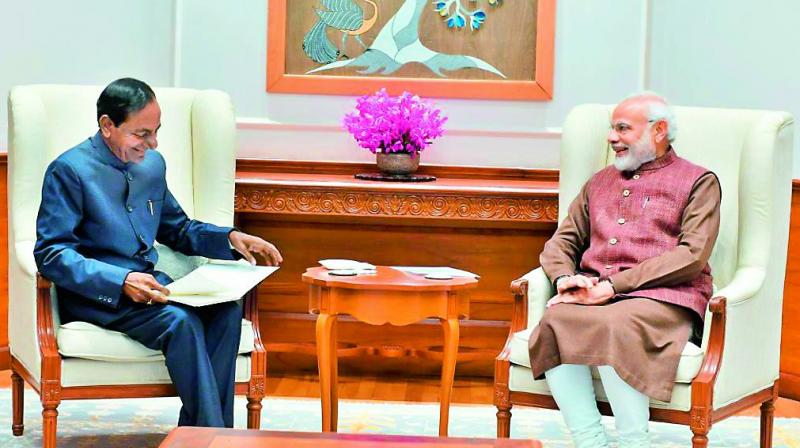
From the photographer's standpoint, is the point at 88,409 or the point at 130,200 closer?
the point at 130,200

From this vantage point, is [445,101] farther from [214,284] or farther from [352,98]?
[214,284]

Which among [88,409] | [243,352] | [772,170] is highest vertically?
[772,170]

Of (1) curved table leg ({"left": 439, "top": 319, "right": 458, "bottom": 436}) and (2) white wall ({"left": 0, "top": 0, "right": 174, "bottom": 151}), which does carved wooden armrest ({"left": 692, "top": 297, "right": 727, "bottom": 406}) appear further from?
(2) white wall ({"left": 0, "top": 0, "right": 174, "bottom": 151})

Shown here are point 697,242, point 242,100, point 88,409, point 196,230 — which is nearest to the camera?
point 697,242

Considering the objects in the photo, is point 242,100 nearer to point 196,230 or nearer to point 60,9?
point 60,9

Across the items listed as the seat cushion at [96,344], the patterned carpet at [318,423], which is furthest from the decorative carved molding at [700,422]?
the seat cushion at [96,344]

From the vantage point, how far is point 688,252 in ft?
13.9

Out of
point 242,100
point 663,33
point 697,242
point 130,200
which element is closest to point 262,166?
point 242,100

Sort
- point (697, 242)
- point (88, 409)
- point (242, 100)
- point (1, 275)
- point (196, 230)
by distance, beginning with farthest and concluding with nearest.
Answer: point (242, 100) → point (1, 275) → point (88, 409) → point (196, 230) → point (697, 242)

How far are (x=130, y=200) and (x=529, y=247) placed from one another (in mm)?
2081

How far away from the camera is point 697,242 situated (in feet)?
13.9

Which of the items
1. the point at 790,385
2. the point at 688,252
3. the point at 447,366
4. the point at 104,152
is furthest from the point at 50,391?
the point at 790,385

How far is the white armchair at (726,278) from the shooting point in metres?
4.05

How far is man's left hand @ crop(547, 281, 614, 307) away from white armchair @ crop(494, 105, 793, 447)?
0.14 meters
